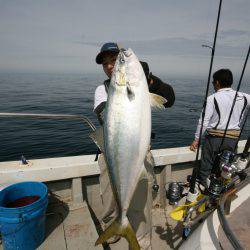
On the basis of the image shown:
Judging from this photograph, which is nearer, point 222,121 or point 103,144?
point 103,144

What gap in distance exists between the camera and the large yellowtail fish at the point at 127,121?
2070 millimetres

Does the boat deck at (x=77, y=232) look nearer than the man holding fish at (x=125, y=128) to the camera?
No

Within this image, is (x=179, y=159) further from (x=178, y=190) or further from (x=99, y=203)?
(x=99, y=203)

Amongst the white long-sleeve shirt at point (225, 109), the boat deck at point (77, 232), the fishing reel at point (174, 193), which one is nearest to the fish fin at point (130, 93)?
the fishing reel at point (174, 193)

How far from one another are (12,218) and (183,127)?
605 inches

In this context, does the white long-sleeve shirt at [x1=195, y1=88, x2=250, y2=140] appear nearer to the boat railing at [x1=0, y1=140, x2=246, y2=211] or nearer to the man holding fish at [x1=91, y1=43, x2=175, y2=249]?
the boat railing at [x1=0, y1=140, x2=246, y2=211]

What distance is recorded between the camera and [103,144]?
232 centimetres

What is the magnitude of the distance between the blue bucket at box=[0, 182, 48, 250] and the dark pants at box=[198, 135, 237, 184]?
3.11m

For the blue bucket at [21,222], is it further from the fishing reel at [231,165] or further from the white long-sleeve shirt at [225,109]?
the white long-sleeve shirt at [225,109]

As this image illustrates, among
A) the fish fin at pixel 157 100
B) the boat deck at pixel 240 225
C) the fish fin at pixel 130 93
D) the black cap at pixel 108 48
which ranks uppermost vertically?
the black cap at pixel 108 48

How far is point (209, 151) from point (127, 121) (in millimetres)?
3586

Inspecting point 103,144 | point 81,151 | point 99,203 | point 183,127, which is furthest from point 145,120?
point 183,127

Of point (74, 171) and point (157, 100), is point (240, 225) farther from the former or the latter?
point (74, 171)

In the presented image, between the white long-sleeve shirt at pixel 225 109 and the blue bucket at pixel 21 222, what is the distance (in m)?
3.39
